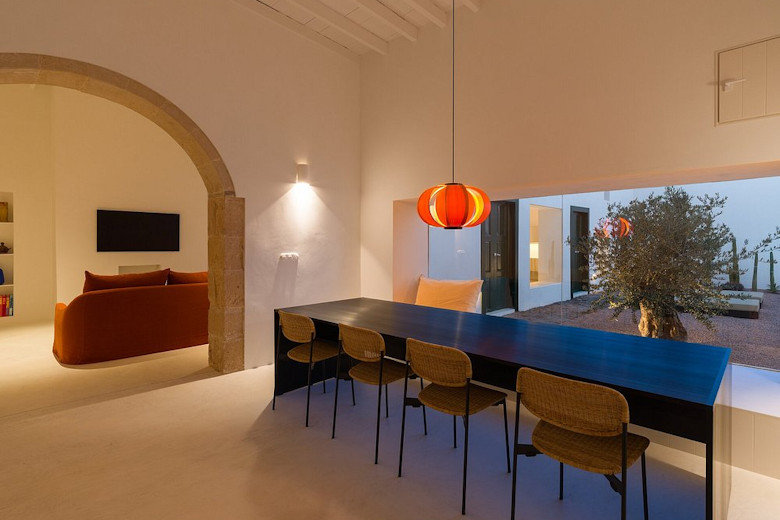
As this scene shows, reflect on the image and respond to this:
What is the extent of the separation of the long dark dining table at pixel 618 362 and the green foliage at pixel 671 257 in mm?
872

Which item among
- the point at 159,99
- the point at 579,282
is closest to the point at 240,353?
the point at 159,99

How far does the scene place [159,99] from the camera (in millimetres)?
3621

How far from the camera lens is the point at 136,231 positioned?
22.8 ft

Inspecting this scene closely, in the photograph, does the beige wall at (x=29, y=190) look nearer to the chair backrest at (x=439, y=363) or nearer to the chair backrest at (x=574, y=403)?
the chair backrest at (x=439, y=363)

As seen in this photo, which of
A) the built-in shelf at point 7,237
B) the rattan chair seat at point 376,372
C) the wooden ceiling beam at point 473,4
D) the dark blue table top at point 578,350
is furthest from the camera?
the built-in shelf at point 7,237

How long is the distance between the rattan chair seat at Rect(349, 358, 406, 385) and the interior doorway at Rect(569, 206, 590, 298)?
2072 mm

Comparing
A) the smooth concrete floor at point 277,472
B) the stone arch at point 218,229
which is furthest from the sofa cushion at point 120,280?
the smooth concrete floor at point 277,472

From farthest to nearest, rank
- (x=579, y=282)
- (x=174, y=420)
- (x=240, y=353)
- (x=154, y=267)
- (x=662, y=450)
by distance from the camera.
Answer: (x=154, y=267), (x=240, y=353), (x=579, y=282), (x=174, y=420), (x=662, y=450)

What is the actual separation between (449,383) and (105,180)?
23.1 feet

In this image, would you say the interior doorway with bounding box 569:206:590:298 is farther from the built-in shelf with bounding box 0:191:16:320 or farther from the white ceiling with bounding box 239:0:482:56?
the built-in shelf with bounding box 0:191:16:320

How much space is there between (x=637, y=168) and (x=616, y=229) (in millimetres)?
549

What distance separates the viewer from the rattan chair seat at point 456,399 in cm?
221

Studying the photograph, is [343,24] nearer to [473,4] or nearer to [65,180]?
[473,4]

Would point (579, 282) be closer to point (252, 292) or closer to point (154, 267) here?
point (252, 292)
